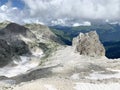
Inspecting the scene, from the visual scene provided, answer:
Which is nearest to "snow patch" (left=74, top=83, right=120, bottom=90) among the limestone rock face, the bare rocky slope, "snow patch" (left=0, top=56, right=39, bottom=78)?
the bare rocky slope

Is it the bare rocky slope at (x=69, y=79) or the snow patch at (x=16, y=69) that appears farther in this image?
the snow patch at (x=16, y=69)

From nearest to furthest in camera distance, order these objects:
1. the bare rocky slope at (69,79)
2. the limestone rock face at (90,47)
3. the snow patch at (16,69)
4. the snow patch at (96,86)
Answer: the bare rocky slope at (69,79) → the snow patch at (96,86) → the limestone rock face at (90,47) → the snow patch at (16,69)

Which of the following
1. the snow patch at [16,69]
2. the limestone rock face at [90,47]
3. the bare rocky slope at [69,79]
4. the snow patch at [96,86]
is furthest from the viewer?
the snow patch at [16,69]

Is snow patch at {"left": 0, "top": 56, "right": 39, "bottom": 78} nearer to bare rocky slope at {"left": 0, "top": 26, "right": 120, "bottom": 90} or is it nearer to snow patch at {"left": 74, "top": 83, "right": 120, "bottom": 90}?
bare rocky slope at {"left": 0, "top": 26, "right": 120, "bottom": 90}

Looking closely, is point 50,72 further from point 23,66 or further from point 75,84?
point 23,66

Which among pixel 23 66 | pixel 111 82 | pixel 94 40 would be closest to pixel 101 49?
pixel 94 40

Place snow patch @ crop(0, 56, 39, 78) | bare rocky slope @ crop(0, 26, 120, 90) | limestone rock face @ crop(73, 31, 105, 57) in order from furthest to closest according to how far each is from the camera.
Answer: snow patch @ crop(0, 56, 39, 78), limestone rock face @ crop(73, 31, 105, 57), bare rocky slope @ crop(0, 26, 120, 90)

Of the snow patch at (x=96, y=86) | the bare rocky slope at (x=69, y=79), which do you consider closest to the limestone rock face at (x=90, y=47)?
the bare rocky slope at (x=69, y=79)

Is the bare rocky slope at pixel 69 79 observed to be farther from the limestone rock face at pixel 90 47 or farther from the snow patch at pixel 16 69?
the snow patch at pixel 16 69

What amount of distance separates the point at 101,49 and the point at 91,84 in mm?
104911

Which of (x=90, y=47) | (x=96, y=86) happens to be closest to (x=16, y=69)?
(x=90, y=47)

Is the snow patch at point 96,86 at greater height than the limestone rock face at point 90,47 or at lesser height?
greater

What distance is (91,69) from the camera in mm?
93188

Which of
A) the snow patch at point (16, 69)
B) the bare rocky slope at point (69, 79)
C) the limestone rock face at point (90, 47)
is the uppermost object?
the bare rocky slope at point (69, 79)
